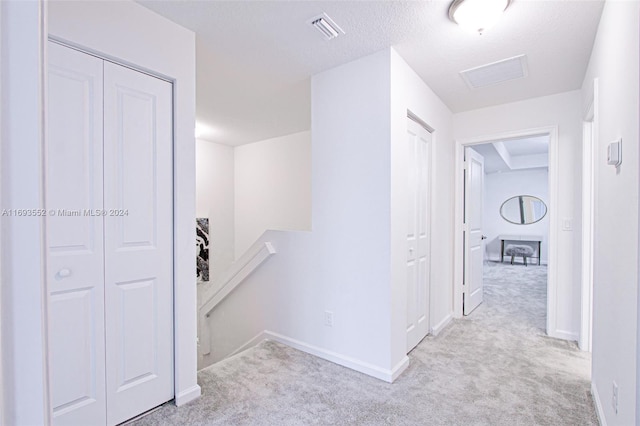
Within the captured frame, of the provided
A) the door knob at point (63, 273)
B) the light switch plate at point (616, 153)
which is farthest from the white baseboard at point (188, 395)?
the light switch plate at point (616, 153)

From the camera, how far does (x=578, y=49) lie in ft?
7.47

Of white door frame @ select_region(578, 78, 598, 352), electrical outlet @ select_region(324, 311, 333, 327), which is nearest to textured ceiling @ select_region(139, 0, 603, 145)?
white door frame @ select_region(578, 78, 598, 352)

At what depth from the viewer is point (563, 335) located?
3.06 m

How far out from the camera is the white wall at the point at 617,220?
125 cm

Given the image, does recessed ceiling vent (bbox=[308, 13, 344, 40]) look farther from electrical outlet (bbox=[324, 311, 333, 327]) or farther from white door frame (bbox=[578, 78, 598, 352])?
white door frame (bbox=[578, 78, 598, 352])

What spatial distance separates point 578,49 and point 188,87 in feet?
8.69

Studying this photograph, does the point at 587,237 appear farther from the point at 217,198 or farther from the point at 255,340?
the point at 217,198

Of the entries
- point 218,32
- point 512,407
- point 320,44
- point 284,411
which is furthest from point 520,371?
point 218,32

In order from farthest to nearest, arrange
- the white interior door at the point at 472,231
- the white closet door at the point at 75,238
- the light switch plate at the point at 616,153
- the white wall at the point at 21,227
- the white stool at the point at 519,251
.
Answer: the white stool at the point at 519,251 → the white interior door at the point at 472,231 → the white closet door at the point at 75,238 → the light switch plate at the point at 616,153 → the white wall at the point at 21,227

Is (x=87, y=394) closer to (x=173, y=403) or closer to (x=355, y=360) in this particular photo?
(x=173, y=403)

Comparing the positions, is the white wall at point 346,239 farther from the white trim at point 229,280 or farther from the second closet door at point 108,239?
the second closet door at point 108,239

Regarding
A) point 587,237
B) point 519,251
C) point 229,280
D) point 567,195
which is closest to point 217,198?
point 229,280

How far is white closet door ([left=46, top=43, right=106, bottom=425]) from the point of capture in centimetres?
156

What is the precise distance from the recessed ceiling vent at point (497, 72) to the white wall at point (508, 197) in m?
6.10
